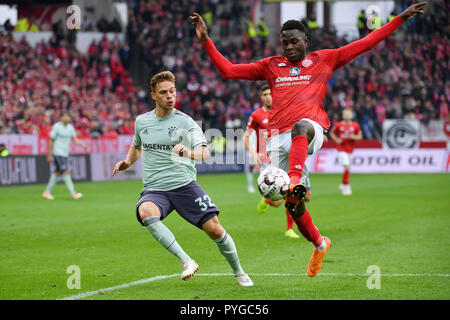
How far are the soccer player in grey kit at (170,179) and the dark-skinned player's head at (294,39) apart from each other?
125 centimetres

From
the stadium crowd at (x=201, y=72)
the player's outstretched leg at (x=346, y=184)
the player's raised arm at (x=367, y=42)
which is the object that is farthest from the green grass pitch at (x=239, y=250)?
the stadium crowd at (x=201, y=72)

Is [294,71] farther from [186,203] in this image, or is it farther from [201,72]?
[201,72]

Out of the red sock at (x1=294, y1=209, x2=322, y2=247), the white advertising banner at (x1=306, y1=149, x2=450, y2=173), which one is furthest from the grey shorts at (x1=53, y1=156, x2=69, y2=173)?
the white advertising banner at (x1=306, y1=149, x2=450, y2=173)

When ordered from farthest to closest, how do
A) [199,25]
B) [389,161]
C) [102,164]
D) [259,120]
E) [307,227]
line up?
[389,161]
[102,164]
[259,120]
[307,227]
[199,25]

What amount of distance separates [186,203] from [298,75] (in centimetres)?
179

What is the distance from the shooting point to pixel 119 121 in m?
30.7

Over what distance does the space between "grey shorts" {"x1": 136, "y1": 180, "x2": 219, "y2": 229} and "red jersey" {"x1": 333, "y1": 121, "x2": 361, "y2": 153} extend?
47.5 ft

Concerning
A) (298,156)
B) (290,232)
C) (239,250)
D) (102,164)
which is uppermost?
(298,156)

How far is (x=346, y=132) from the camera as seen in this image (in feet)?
70.3

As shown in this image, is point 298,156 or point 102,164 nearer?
point 298,156

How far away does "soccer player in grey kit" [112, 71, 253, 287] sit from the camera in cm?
721

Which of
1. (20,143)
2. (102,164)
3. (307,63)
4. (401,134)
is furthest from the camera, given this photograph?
(401,134)

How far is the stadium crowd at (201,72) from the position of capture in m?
30.5

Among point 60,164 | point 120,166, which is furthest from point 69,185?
point 120,166
